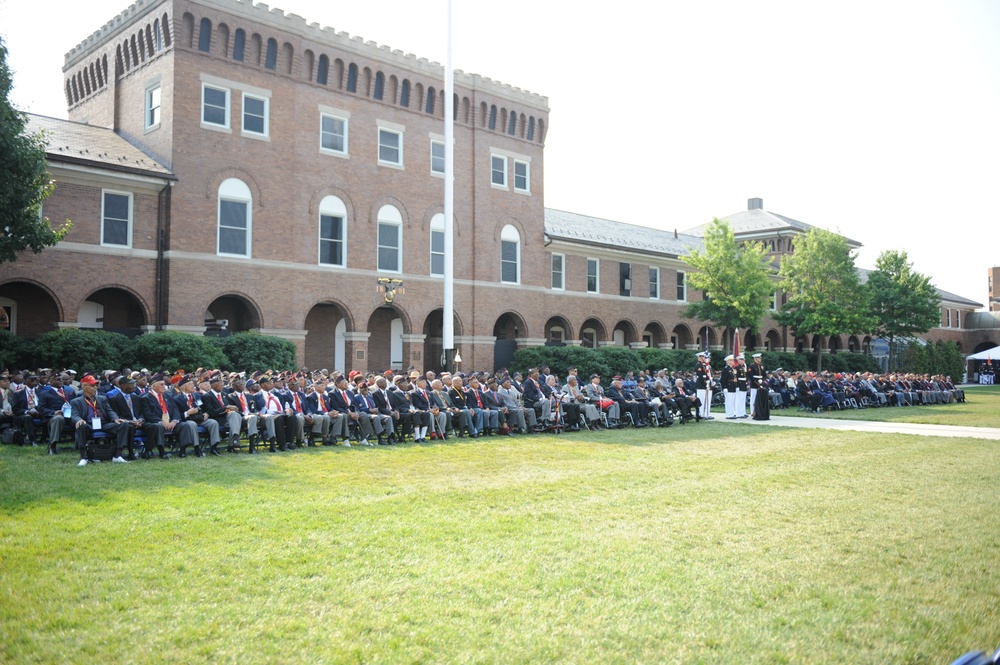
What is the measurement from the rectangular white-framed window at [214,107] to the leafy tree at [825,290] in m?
37.5

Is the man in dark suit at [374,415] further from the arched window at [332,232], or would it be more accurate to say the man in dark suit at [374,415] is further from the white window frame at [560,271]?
the white window frame at [560,271]

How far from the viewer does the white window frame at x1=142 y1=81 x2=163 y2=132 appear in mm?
26859

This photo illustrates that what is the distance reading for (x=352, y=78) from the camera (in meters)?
31.0

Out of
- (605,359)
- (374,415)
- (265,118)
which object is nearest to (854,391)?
(605,359)

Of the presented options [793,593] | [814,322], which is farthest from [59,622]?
[814,322]

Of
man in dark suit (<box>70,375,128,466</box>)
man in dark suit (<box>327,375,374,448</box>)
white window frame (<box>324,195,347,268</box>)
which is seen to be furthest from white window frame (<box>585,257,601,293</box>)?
man in dark suit (<box>70,375,128,466</box>)

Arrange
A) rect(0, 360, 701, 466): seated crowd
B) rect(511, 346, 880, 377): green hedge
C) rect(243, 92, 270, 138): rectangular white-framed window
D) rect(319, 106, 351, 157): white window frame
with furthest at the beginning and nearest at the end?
rect(511, 346, 880, 377): green hedge
rect(319, 106, 351, 157): white window frame
rect(243, 92, 270, 138): rectangular white-framed window
rect(0, 360, 701, 466): seated crowd

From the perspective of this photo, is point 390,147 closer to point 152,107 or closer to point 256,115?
point 256,115

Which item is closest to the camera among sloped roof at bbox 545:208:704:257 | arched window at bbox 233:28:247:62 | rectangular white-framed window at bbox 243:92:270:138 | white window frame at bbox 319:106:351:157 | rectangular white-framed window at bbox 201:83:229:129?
rectangular white-framed window at bbox 201:83:229:129

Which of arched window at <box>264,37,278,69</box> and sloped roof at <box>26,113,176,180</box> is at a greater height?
arched window at <box>264,37,278,69</box>

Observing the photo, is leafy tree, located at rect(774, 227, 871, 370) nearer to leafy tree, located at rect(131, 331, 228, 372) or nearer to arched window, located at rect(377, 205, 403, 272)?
arched window, located at rect(377, 205, 403, 272)

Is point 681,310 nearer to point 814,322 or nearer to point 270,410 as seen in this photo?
point 814,322

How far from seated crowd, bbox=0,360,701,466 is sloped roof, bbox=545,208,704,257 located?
63.9 feet

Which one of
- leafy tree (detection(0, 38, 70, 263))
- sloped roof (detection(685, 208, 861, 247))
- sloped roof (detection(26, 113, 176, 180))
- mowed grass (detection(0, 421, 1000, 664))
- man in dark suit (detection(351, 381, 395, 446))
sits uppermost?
sloped roof (detection(685, 208, 861, 247))
